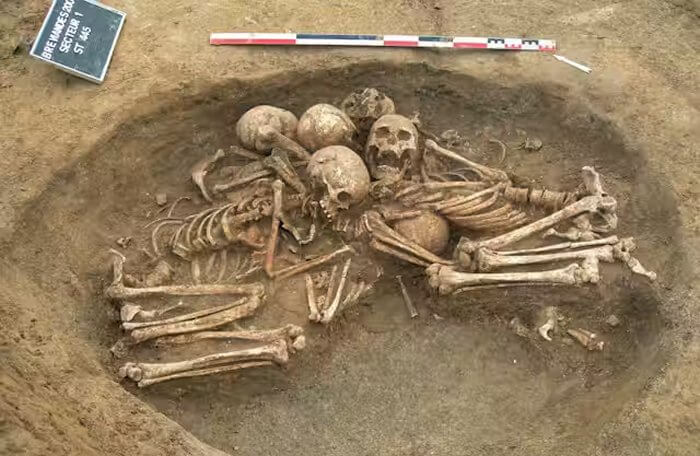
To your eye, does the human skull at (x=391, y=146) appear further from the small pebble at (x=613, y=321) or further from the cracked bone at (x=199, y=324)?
the small pebble at (x=613, y=321)

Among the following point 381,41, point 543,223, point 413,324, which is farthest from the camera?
point 381,41

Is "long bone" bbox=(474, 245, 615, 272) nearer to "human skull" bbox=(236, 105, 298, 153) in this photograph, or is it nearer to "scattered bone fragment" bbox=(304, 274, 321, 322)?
"scattered bone fragment" bbox=(304, 274, 321, 322)

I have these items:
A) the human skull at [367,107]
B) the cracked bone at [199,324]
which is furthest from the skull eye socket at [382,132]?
the cracked bone at [199,324]

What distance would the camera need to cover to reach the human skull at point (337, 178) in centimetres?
527

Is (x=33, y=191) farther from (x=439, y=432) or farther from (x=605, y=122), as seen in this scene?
(x=605, y=122)

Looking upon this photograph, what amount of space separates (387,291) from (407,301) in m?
0.20

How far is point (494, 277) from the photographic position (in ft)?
16.0

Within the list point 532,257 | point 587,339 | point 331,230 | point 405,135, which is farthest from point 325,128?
point 587,339

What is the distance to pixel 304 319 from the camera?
519 cm

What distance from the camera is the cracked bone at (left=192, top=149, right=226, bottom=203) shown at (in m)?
5.80

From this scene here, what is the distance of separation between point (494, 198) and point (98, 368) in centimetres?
307

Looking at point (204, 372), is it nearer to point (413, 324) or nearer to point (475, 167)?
point (413, 324)

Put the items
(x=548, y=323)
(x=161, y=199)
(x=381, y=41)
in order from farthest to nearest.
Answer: (x=381, y=41), (x=161, y=199), (x=548, y=323)

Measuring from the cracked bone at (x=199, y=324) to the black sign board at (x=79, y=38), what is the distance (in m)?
2.38
